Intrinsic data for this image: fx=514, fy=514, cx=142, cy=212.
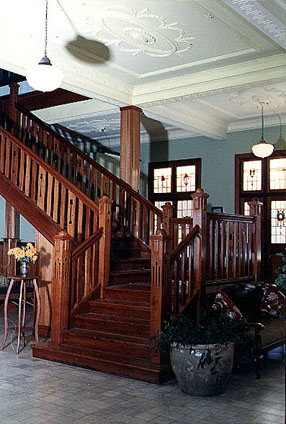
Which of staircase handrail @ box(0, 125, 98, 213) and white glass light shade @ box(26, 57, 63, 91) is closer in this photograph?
white glass light shade @ box(26, 57, 63, 91)

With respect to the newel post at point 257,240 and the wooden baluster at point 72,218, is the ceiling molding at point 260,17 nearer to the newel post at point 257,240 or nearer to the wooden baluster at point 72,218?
the newel post at point 257,240

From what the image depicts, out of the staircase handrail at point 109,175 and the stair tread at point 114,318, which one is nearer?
the stair tread at point 114,318

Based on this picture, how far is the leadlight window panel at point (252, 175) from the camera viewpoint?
39.3 feet

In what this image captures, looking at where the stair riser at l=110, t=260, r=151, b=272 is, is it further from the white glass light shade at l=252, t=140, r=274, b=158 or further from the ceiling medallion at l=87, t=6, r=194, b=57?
the white glass light shade at l=252, t=140, r=274, b=158

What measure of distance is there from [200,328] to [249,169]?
292 inches

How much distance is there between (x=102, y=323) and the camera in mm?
6453

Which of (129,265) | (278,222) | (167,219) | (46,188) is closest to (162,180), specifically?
(278,222)

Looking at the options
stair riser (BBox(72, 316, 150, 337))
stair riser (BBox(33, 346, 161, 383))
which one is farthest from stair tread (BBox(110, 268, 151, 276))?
stair riser (BBox(33, 346, 161, 383))

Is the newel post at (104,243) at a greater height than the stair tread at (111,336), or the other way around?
the newel post at (104,243)

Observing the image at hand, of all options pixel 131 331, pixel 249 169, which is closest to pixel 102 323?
pixel 131 331

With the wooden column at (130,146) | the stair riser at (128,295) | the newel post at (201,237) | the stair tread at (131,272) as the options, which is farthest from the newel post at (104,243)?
the wooden column at (130,146)

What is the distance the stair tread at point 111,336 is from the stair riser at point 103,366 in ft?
1.03

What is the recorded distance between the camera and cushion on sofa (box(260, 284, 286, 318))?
22.9ft

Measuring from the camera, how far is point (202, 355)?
4.93 meters
